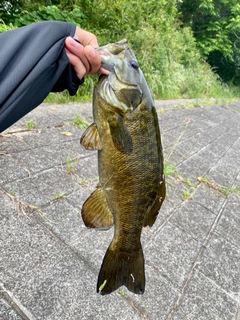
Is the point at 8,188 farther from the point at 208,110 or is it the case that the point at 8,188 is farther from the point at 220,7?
the point at 220,7

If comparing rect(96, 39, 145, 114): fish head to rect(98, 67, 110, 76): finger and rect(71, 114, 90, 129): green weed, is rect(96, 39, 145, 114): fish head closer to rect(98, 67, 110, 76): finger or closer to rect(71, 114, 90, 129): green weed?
rect(98, 67, 110, 76): finger

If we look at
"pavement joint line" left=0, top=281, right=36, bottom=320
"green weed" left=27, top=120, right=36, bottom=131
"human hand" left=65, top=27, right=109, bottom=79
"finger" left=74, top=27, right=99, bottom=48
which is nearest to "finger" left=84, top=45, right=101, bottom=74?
"human hand" left=65, top=27, right=109, bottom=79

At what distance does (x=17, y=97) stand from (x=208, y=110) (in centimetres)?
801

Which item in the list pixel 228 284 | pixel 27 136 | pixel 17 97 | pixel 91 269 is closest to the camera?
pixel 17 97

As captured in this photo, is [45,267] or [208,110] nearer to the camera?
[45,267]

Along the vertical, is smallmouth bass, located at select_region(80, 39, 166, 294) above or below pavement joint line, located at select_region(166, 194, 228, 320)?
above

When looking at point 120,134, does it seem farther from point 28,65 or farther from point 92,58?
point 28,65

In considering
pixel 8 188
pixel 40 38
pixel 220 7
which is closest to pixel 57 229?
pixel 8 188

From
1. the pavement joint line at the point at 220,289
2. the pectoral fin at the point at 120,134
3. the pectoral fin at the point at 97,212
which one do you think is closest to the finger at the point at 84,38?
the pectoral fin at the point at 120,134

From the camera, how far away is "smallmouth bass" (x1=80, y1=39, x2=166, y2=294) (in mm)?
1155

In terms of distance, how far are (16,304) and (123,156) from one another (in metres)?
0.91

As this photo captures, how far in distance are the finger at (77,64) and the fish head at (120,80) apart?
0.31ft

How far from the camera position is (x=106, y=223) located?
A: 1.33m

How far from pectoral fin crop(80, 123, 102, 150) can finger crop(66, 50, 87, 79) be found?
0.22 meters
